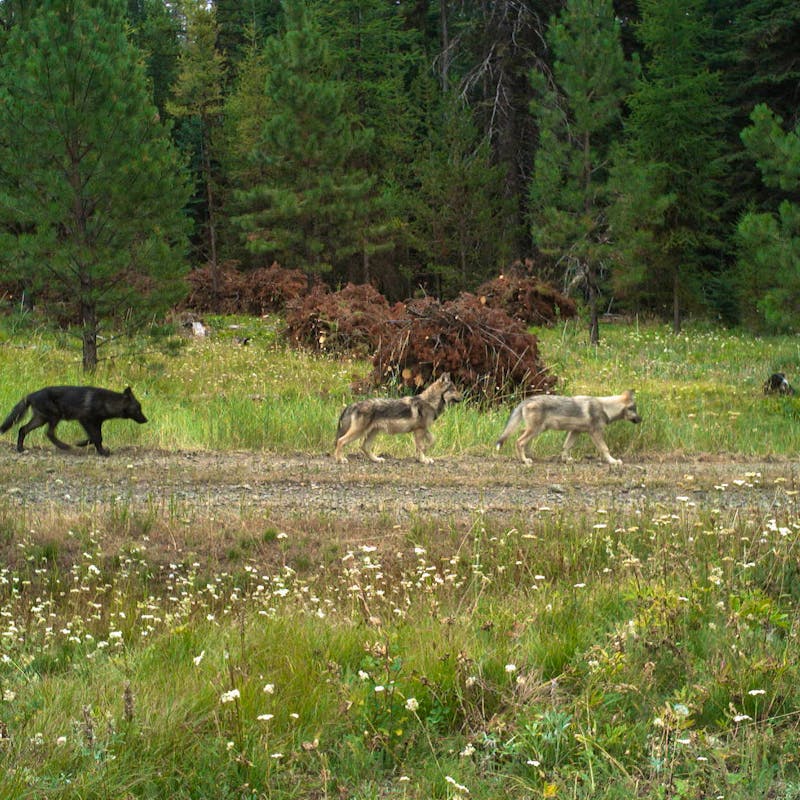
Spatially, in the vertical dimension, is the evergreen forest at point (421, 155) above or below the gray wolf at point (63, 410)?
above

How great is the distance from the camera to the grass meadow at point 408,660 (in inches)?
165

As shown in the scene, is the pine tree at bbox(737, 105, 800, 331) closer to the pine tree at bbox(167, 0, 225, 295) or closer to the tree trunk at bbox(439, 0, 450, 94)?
the pine tree at bbox(167, 0, 225, 295)

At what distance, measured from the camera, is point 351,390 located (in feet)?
60.3

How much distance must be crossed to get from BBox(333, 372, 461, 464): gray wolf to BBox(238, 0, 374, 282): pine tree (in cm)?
2313

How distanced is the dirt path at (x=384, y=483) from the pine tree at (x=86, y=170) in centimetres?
743

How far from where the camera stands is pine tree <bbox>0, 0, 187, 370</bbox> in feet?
60.4

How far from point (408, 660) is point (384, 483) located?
6.07 m

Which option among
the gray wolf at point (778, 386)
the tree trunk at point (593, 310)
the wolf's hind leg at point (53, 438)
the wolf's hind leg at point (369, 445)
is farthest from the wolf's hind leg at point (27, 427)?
the tree trunk at point (593, 310)

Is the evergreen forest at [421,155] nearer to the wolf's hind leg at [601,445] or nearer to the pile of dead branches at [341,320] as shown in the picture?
the pile of dead branches at [341,320]

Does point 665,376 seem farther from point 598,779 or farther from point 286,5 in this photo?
point 286,5

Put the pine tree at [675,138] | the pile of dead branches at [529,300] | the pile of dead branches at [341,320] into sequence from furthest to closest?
1. the pine tree at [675,138]
2. the pile of dead branches at [529,300]
3. the pile of dead branches at [341,320]

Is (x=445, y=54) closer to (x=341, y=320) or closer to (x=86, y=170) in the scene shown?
(x=341, y=320)

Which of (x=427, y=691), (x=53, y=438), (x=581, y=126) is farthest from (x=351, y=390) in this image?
(x=581, y=126)

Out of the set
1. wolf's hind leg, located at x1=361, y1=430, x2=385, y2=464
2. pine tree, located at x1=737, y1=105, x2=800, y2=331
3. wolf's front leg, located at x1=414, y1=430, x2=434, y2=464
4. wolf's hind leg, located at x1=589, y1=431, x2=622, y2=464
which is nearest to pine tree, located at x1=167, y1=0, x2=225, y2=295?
pine tree, located at x1=737, y1=105, x2=800, y2=331
